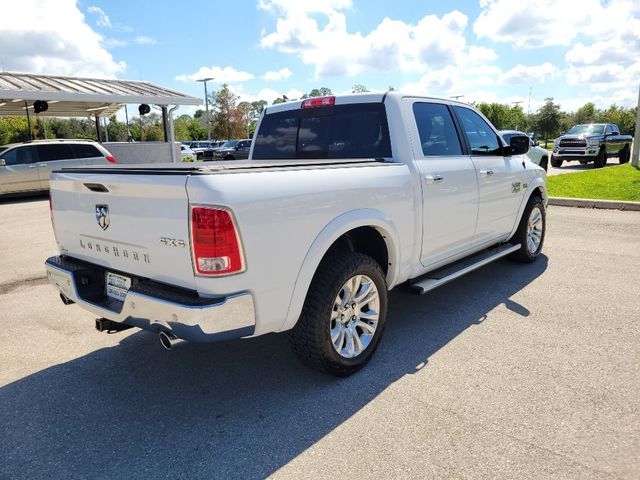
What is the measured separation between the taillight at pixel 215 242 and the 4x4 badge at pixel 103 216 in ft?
2.63

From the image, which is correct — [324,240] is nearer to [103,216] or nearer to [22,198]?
[103,216]

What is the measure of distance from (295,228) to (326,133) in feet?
5.81

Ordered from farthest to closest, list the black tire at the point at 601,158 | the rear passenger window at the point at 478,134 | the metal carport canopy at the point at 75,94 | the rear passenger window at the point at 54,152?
1. the black tire at the point at 601,158
2. the metal carport canopy at the point at 75,94
3. the rear passenger window at the point at 54,152
4. the rear passenger window at the point at 478,134

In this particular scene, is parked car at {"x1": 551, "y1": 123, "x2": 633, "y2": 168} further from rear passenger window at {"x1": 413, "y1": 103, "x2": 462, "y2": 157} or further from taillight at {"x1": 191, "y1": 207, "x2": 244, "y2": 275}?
taillight at {"x1": 191, "y1": 207, "x2": 244, "y2": 275}

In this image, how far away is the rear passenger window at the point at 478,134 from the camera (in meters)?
4.77

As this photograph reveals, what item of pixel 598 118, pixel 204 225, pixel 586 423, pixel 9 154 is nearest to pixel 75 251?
pixel 204 225

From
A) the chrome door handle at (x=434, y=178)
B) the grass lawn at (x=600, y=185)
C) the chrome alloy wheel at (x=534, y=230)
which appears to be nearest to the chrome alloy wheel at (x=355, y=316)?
the chrome door handle at (x=434, y=178)

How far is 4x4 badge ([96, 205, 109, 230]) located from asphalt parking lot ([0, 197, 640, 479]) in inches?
44.4

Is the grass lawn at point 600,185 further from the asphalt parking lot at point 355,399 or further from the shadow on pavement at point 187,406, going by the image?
the shadow on pavement at point 187,406

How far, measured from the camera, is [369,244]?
3.76 meters

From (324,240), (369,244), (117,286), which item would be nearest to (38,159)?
(117,286)

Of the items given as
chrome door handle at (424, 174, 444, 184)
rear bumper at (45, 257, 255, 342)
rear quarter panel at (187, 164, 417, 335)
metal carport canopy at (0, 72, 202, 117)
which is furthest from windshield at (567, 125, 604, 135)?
rear bumper at (45, 257, 255, 342)

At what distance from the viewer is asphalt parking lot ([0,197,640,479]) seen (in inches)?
98.8

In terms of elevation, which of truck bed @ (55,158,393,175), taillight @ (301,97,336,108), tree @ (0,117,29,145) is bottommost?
truck bed @ (55,158,393,175)
